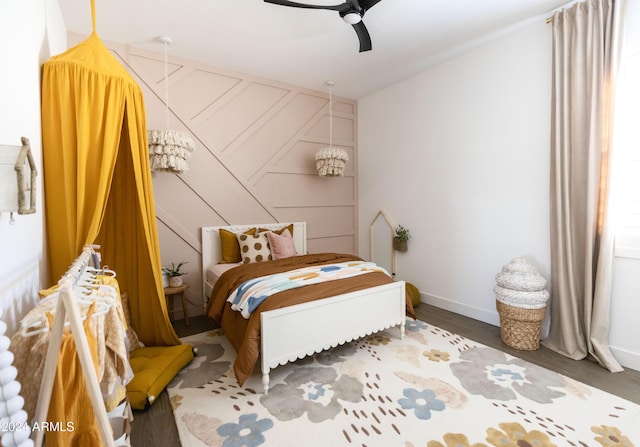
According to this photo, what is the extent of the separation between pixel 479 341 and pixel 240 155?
340cm

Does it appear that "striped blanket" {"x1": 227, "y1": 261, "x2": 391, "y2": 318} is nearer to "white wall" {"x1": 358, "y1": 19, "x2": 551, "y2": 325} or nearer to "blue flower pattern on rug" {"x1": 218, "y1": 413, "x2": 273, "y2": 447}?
"blue flower pattern on rug" {"x1": 218, "y1": 413, "x2": 273, "y2": 447}

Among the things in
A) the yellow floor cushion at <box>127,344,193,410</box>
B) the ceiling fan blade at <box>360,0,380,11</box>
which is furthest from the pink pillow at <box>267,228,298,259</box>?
the ceiling fan blade at <box>360,0,380,11</box>

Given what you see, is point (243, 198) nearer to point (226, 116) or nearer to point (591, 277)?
point (226, 116)

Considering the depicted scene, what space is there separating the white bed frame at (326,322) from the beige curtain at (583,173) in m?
1.38

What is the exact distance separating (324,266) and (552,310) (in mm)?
2111

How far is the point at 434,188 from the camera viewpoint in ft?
12.8

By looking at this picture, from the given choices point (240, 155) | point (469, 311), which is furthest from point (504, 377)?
point (240, 155)

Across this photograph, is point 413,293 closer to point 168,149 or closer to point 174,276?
point 174,276

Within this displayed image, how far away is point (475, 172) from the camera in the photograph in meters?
3.46

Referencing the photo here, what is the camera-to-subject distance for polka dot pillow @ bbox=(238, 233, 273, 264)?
3.58 meters

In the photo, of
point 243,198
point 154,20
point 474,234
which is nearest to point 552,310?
point 474,234

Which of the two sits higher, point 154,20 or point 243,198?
point 154,20

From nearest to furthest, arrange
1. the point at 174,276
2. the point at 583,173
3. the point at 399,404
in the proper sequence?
the point at 399,404
the point at 583,173
the point at 174,276

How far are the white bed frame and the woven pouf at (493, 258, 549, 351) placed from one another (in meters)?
0.92
